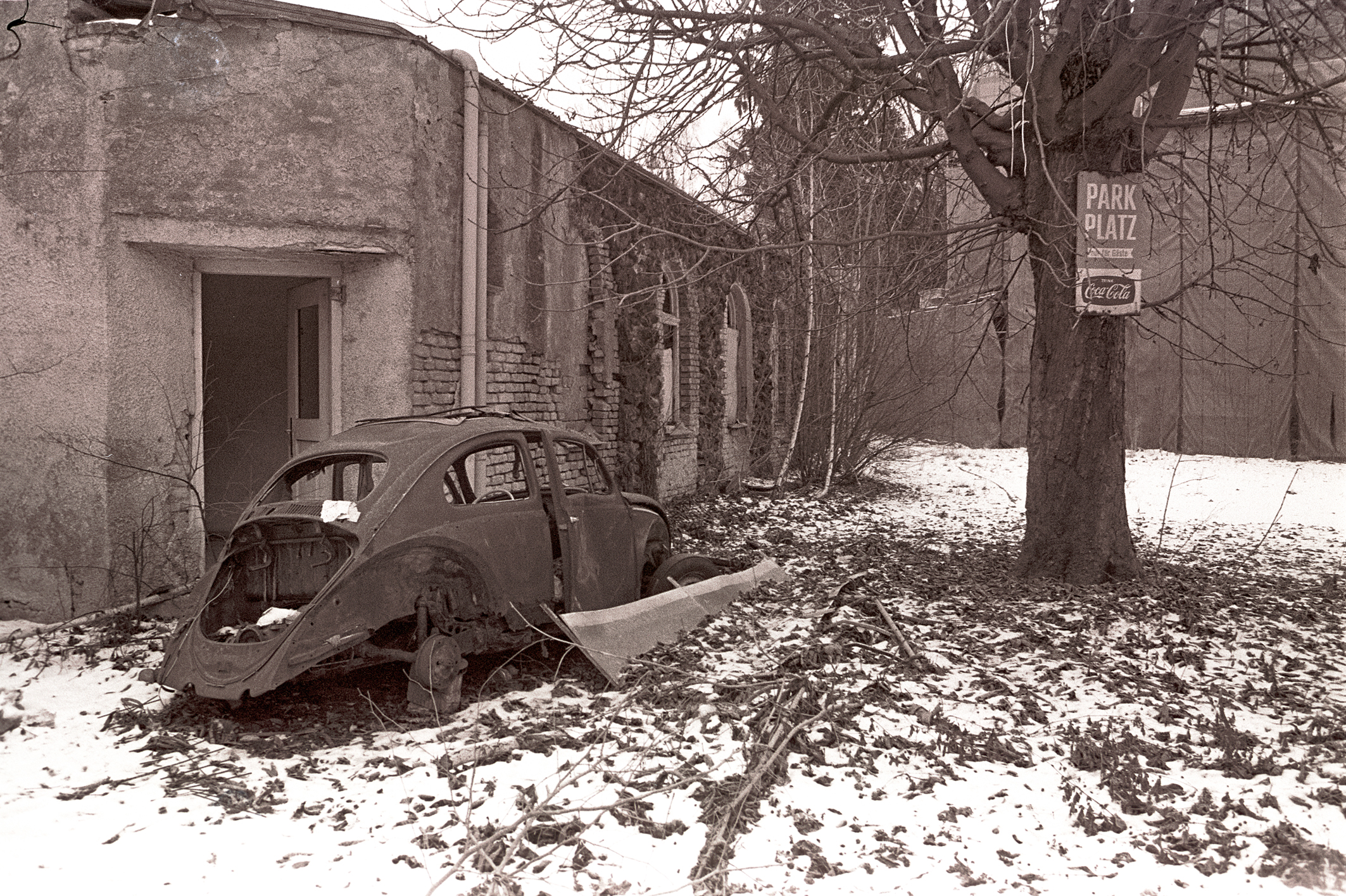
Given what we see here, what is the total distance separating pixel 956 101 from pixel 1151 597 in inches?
162

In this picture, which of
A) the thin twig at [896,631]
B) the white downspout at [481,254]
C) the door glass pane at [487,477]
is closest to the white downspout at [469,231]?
the white downspout at [481,254]

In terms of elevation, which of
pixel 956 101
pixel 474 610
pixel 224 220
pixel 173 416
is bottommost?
pixel 474 610

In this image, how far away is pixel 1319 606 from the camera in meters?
7.50

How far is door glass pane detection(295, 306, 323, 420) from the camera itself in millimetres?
8445

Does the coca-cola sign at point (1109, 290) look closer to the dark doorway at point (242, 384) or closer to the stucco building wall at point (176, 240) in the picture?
the stucco building wall at point (176, 240)

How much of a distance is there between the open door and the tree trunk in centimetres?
587

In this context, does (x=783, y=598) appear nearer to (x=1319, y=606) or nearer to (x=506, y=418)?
(x=506, y=418)

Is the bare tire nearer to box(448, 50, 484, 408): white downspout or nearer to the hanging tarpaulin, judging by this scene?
box(448, 50, 484, 408): white downspout

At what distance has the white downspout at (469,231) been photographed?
8289 mm

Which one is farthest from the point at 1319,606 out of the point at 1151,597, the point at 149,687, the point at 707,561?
the point at 149,687

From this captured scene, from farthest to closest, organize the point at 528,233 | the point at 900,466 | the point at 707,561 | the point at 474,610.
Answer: the point at 900,466 → the point at 528,233 → the point at 707,561 → the point at 474,610

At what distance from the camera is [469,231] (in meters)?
8.30

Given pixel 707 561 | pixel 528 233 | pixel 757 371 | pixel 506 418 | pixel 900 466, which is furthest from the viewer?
pixel 900 466

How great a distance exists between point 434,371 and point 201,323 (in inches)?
71.2
